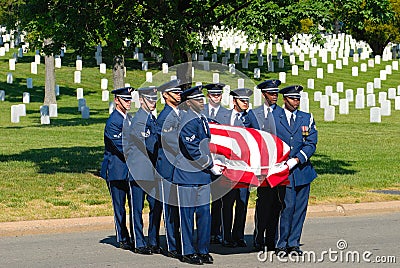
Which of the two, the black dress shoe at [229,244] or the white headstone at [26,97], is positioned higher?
the black dress shoe at [229,244]

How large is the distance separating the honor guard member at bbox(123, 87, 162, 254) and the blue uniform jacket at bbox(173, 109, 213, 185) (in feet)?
1.62

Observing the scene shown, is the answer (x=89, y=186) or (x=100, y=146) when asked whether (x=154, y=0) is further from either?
(x=100, y=146)

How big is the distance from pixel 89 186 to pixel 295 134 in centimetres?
552

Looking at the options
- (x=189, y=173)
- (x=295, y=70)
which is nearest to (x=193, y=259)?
(x=189, y=173)

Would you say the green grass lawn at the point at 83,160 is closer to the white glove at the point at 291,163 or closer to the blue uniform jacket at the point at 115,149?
the blue uniform jacket at the point at 115,149

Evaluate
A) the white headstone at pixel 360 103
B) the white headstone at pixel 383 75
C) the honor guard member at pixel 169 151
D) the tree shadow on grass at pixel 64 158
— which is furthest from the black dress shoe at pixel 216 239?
the white headstone at pixel 383 75

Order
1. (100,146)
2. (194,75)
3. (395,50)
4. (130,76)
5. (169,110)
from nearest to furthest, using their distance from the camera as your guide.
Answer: (169,110), (194,75), (100,146), (130,76), (395,50)

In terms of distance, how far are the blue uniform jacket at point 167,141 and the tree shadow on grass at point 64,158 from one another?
20.6ft

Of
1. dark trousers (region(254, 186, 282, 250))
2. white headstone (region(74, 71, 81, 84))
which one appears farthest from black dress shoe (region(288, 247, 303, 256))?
white headstone (region(74, 71, 81, 84))

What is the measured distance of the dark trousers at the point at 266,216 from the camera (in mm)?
10141

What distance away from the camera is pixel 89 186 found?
14625 millimetres

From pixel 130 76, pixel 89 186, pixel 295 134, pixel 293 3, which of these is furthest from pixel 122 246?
pixel 130 76

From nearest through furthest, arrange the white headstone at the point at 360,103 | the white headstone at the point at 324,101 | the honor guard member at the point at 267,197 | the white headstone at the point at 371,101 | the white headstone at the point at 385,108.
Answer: the honor guard member at the point at 267,197, the white headstone at the point at 385,108, the white headstone at the point at 324,101, the white headstone at the point at 360,103, the white headstone at the point at 371,101

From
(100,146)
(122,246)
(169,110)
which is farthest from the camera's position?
(100,146)
